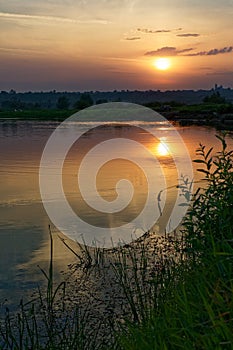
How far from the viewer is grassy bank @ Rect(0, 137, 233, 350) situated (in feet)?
11.2

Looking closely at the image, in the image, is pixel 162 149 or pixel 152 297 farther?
pixel 162 149

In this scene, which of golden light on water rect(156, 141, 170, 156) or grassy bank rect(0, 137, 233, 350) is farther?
golden light on water rect(156, 141, 170, 156)

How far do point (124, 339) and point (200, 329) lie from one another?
630 millimetres

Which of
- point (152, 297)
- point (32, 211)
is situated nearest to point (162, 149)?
point (32, 211)

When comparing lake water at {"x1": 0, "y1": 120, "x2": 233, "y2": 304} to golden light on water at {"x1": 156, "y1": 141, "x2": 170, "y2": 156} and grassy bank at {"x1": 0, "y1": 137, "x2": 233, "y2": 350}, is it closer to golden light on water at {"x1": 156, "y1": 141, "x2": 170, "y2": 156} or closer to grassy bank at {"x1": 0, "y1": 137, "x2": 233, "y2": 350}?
grassy bank at {"x1": 0, "y1": 137, "x2": 233, "y2": 350}

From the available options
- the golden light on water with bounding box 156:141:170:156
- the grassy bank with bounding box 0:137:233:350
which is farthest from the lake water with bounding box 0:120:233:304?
the golden light on water with bounding box 156:141:170:156

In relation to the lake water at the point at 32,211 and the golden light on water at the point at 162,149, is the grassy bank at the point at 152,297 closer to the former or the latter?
the lake water at the point at 32,211

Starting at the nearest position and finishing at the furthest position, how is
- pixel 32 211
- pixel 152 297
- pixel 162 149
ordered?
pixel 152 297 < pixel 32 211 < pixel 162 149

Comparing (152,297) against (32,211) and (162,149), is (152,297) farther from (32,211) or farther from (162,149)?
(162,149)

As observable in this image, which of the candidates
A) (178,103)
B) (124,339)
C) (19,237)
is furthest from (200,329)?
(178,103)

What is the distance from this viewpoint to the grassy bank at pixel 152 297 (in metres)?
3.41

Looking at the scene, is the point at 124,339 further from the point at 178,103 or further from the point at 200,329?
the point at 178,103

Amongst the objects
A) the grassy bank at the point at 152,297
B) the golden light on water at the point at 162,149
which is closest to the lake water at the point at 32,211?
the grassy bank at the point at 152,297

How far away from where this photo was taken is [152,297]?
5.61 m
